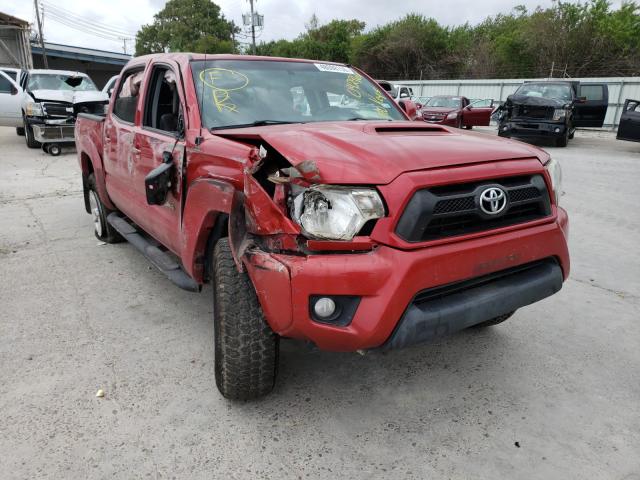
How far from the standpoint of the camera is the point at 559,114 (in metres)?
12.8

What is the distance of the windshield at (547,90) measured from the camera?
534 inches

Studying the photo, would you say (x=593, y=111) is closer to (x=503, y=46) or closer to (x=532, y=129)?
(x=532, y=129)

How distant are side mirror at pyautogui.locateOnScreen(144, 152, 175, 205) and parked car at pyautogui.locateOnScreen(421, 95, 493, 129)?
14789 mm

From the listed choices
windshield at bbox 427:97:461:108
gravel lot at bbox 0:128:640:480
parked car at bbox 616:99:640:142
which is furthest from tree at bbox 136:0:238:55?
gravel lot at bbox 0:128:640:480

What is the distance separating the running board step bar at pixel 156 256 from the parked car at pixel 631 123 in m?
11.9

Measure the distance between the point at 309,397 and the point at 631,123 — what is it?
12.3 meters

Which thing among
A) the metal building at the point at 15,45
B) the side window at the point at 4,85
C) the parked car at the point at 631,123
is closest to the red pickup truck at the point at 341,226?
the parked car at the point at 631,123

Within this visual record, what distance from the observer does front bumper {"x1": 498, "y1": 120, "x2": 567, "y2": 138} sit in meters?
12.9

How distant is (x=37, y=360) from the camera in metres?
3.00

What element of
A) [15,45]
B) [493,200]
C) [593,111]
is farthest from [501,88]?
[15,45]

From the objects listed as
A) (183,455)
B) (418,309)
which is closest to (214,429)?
(183,455)

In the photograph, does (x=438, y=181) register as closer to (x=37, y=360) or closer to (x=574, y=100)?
(x=37, y=360)

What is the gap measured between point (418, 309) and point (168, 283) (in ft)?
8.95

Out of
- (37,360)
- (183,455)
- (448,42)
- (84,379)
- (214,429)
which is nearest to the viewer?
(183,455)
